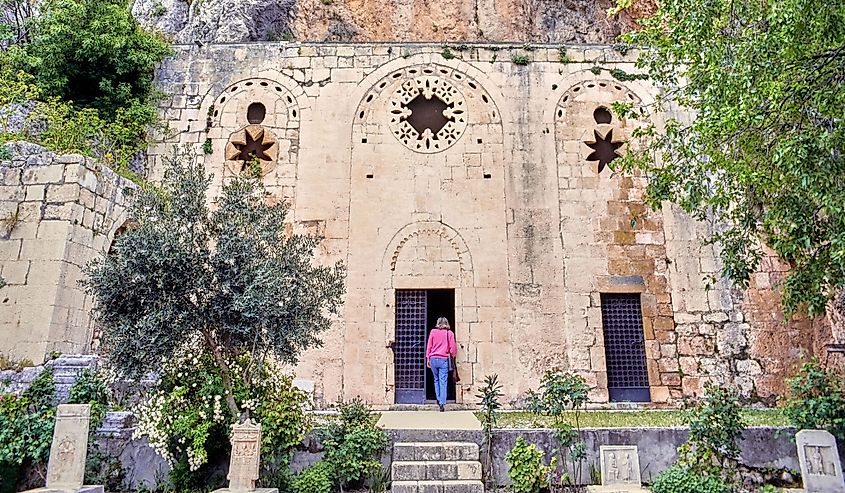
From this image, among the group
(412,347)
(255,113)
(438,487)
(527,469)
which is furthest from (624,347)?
(255,113)

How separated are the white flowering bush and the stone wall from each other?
384 cm

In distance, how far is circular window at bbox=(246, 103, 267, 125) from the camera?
1177 cm

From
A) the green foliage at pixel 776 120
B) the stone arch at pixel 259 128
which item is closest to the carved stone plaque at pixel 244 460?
the green foliage at pixel 776 120

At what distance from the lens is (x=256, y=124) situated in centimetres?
1171

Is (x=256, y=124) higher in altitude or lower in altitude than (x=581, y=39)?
lower

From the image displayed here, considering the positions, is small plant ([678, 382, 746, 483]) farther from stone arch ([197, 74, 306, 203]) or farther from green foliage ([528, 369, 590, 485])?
stone arch ([197, 74, 306, 203])

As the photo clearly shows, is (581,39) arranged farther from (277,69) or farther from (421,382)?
(421,382)

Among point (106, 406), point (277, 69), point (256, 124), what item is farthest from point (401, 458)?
point (277, 69)

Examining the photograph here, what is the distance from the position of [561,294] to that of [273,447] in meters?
6.43

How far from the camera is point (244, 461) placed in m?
5.65

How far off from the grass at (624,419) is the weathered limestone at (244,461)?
3.09 metres

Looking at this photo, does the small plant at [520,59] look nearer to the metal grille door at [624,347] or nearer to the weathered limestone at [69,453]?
the metal grille door at [624,347]

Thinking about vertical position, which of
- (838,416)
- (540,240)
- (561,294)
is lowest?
(838,416)

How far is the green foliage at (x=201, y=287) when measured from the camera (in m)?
5.80
